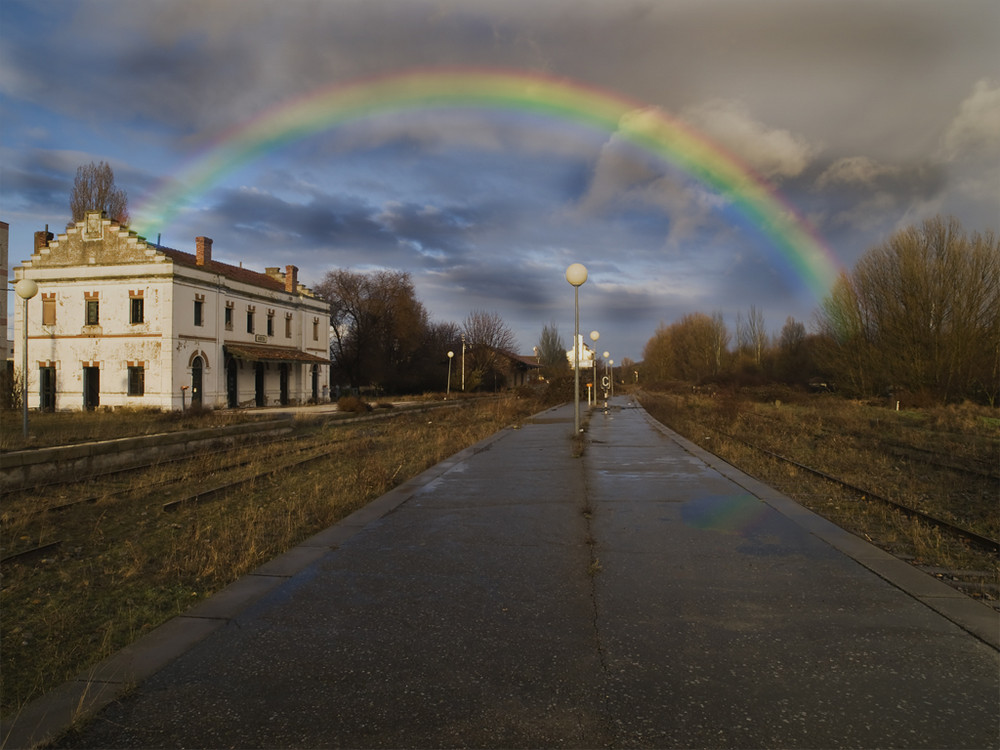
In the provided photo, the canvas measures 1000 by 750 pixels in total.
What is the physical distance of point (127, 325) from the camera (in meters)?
32.1

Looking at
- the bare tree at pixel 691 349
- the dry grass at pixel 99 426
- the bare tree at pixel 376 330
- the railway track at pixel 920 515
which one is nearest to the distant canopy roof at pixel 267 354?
the dry grass at pixel 99 426

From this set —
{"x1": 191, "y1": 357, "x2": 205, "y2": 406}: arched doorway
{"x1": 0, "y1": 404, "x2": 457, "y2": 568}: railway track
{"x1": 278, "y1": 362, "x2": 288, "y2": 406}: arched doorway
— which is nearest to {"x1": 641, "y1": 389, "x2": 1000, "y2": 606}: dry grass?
{"x1": 0, "y1": 404, "x2": 457, "y2": 568}: railway track

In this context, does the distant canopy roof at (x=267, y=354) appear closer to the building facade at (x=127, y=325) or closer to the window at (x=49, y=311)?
the building facade at (x=127, y=325)

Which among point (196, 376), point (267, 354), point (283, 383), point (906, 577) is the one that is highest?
point (267, 354)

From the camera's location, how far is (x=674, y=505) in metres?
7.99

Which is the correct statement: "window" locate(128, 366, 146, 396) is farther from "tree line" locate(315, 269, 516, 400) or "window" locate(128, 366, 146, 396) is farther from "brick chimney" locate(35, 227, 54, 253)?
"tree line" locate(315, 269, 516, 400)

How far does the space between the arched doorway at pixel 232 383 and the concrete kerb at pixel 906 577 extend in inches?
1290

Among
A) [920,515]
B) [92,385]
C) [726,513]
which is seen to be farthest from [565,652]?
[92,385]

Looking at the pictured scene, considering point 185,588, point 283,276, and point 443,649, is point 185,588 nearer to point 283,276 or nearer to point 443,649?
point 443,649

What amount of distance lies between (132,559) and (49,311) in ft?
110

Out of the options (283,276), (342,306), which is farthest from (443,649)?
(342,306)

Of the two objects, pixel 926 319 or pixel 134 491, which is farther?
pixel 926 319

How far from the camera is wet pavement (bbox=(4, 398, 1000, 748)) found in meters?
2.88

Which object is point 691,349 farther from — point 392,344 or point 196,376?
point 196,376
